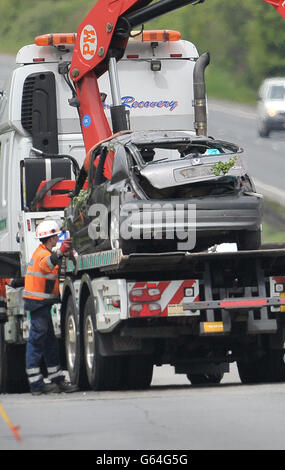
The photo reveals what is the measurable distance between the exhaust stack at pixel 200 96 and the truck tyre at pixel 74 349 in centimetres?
391

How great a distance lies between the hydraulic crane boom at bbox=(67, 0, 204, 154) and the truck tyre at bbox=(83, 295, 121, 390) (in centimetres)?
332

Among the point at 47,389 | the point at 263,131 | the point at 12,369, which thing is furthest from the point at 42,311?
the point at 263,131

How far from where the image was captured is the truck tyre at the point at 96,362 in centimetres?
1468

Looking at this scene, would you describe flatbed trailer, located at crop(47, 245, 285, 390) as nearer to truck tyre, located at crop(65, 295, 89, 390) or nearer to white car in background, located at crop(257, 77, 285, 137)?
truck tyre, located at crop(65, 295, 89, 390)

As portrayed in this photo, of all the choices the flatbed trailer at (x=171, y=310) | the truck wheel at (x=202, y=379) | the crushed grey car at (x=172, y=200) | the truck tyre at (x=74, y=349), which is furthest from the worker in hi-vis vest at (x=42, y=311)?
the truck wheel at (x=202, y=379)

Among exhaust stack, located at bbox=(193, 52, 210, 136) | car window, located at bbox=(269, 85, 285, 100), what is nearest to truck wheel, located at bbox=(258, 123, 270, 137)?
car window, located at bbox=(269, 85, 285, 100)

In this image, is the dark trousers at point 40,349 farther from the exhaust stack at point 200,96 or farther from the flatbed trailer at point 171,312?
the exhaust stack at point 200,96

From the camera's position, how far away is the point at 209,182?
14.3 meters

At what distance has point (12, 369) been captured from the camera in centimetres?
1786

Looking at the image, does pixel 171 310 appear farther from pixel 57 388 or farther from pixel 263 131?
pixel 263 131

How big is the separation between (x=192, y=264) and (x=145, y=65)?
5.44 metres

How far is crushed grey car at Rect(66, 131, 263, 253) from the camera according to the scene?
13922 millimetres
